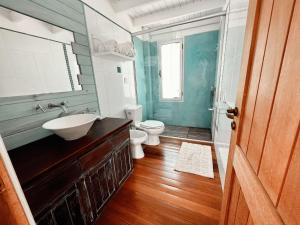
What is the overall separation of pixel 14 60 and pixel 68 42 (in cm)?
57

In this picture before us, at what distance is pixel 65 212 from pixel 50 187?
258mm

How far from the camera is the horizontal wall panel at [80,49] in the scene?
1547 millimetres

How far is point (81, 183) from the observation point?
108cm

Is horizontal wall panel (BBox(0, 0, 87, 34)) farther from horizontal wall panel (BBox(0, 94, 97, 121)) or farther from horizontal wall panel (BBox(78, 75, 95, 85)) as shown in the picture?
horizontal wall panel (BBox(0, 94, 97, 121))

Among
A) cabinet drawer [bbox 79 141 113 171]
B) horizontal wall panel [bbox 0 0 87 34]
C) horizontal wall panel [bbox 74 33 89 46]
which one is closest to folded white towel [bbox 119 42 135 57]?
horizontal wall panel [bbox 74 33 89 46]

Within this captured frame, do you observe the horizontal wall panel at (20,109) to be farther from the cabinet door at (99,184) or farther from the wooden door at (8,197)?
the wooden door at (8,197)

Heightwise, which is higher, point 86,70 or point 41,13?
point 41,13

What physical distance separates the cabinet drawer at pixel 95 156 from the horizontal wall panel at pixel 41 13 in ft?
4.23

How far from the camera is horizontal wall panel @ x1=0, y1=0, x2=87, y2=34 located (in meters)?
1.08

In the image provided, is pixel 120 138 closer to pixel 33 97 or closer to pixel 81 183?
pixel 81 183

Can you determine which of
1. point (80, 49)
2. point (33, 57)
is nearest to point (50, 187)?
point (33, 57)

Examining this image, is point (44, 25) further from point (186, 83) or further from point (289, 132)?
point (186, 83)

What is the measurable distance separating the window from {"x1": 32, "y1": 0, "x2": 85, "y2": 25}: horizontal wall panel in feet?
6.42

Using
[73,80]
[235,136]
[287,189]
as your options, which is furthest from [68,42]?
[287,189]
